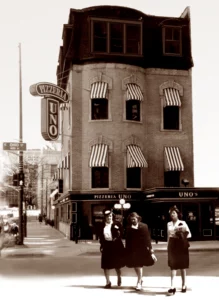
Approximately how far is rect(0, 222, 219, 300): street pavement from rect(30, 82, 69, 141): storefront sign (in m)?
1.93

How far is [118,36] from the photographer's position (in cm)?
621

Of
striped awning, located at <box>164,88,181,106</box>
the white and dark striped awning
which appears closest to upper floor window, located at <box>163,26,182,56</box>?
striped awning, located at <box>164,88,181,106</box>

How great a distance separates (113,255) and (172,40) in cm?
303

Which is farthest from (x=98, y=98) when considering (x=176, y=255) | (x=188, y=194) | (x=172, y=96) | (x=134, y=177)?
(x=176, y=255)

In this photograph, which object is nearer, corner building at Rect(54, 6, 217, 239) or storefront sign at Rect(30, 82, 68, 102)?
storefront sign at Rect(30, 82, 68, 102)

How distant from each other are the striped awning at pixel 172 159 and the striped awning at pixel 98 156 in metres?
1.16

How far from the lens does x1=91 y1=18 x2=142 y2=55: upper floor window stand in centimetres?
621

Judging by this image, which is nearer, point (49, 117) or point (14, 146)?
point (49, 117)

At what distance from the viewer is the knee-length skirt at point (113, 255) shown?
577cm

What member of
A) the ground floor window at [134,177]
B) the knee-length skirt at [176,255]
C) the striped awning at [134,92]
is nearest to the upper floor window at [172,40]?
the striped awning at [134,92]

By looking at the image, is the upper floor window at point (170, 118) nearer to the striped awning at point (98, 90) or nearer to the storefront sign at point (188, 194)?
the striped awning at point (98, 90)

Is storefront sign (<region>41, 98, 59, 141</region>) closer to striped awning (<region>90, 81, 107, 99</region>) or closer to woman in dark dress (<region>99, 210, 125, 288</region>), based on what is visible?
woman in dark dress (<region>99, 210, 125, 288</region>)

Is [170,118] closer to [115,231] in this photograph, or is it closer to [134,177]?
[134,177]

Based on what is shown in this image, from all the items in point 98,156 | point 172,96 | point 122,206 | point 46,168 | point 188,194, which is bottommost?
point 122,206
